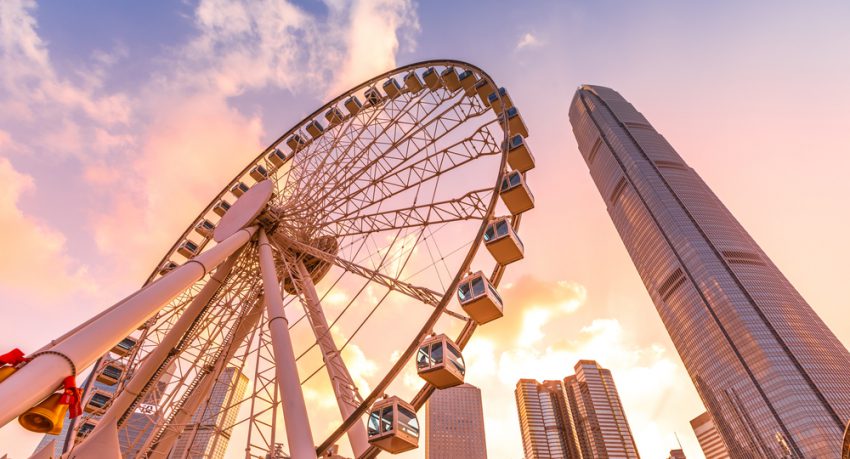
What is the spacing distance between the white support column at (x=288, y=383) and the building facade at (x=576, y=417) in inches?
6092

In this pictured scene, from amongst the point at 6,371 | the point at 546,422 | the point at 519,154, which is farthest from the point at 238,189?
the point at 546,422

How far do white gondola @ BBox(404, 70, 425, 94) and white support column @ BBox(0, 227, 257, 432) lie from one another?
13234 millimetres

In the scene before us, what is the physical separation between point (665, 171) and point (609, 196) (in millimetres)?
19192

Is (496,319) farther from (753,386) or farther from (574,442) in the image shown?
(574,442)

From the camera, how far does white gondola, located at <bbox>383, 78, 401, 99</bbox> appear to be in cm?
2086

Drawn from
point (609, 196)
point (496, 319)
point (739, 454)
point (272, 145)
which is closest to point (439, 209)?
point (496, 319)

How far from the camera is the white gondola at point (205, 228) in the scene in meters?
21.8

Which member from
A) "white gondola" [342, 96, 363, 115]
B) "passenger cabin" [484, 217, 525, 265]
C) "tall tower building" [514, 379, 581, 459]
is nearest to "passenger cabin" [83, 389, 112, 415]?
"white gondola" [342, 96, 363, 115]

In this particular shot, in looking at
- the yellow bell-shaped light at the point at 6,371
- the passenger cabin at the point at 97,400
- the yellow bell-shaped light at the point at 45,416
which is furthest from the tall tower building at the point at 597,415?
the yellow bell-shaped light at the point at 6,371

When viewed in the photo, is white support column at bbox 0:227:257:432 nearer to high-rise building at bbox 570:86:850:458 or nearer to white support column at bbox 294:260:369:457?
white support column at bbox 294:260:369:457

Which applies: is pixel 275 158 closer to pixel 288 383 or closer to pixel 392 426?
pixel 288 383

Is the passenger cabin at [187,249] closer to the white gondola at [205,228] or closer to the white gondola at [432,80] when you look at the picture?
the white gondola at [205,228]

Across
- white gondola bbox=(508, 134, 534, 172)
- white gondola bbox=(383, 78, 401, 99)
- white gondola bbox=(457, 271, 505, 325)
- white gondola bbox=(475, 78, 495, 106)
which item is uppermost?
white gondola bbox=(383, 78, 401, 99)

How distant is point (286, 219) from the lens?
16906 mm
